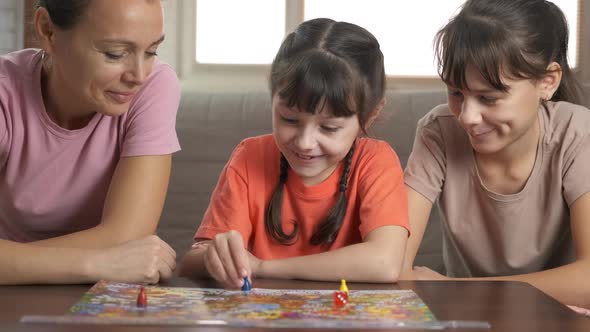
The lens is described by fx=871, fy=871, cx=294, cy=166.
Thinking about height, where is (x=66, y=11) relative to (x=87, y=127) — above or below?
above

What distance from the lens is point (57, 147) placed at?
5.78ft

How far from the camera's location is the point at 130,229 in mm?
1643

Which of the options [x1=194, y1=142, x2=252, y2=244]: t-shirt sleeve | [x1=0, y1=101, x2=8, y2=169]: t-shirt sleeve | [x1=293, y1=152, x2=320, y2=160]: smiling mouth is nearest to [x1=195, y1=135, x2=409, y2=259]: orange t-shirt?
[x1=194, y1=142, x2=252, y2=244]: t-shirt sleeve

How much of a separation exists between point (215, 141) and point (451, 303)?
153 centimetres

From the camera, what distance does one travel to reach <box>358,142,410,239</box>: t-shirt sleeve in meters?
1.63

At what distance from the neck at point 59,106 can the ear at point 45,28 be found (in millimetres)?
75

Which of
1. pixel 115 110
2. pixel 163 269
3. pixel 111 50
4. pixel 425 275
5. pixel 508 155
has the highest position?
pixel 111 50

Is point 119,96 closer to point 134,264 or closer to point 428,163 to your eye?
point 134,264

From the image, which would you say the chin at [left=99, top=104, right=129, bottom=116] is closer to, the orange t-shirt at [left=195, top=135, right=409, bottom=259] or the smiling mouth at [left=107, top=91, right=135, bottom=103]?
the smiling mouth at [left=107, top=91, right=135, bottom=103]

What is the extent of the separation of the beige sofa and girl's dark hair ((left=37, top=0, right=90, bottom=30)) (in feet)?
3.41

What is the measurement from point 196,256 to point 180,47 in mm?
2250

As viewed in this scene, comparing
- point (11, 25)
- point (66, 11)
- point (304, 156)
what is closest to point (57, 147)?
point (66, 11)

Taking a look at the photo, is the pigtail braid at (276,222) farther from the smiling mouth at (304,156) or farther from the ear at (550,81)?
the ear at (550,81)

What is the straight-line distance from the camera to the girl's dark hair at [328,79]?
1606 millimetres
